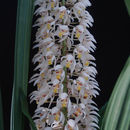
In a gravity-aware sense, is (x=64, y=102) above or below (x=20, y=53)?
below

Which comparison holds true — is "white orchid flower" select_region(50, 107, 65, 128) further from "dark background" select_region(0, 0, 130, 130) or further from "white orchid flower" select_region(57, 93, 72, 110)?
"dark background" select_region(0, 0, 130, 130)

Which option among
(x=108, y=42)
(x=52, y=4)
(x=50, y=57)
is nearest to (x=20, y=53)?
(x=50, y=57)

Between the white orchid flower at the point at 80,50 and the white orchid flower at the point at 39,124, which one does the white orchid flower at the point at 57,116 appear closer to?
the white orchid flower at the point at 39,124

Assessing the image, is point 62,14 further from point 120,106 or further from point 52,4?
point 120,106

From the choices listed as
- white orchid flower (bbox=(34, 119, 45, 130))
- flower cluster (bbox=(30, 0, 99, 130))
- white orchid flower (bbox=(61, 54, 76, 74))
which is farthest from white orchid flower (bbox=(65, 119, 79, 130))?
white orchid flower (bbox=(61, 54, 76, 74))

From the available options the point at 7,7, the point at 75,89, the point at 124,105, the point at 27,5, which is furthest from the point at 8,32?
the point at 124,105

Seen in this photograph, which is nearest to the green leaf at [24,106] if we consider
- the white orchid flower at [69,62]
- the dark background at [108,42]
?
the white orchid flower at [69,62]
